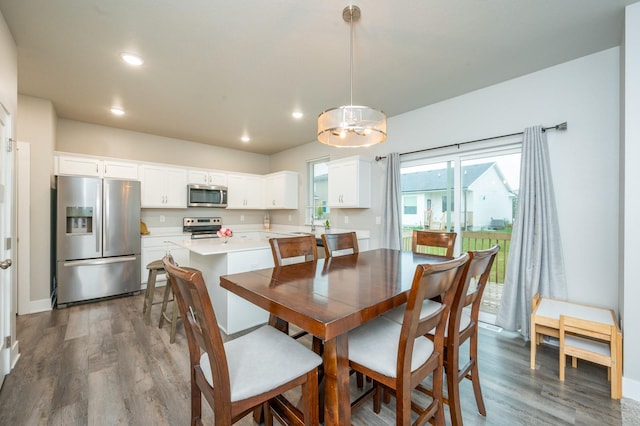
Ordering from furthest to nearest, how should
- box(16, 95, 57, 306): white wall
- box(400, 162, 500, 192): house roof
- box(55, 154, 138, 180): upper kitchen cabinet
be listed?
box(55, 154, 138, 180): upper kitchen cabinet
box(16, 95, 57, 306): white wall
box(400, 162, 500, 192): house roof

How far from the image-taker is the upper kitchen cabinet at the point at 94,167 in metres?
3.68

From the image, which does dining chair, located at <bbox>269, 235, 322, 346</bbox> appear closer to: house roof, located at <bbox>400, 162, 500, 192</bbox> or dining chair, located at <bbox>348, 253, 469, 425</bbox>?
dining chair, located at <bbox>348, 253, 469, 425</bbox>

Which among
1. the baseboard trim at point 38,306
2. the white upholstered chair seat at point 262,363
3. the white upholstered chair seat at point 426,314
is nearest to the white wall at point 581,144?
the white upholstered chair seat at point 426,314

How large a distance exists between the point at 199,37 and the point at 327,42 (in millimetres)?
1039

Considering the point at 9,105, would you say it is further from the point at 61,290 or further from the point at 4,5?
the point at 61,290

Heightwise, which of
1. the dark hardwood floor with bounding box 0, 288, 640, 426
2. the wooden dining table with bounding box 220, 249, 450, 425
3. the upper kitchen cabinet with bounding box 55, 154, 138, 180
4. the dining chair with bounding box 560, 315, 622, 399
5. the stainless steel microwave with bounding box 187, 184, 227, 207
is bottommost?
the dark hardwood floor with bounding box 0, 288, 640, 426

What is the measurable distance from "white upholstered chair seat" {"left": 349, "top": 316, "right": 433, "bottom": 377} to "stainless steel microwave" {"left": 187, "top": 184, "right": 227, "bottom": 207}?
4.26 m

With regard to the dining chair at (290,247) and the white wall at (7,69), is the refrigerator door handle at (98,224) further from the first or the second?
the dining chair at (290,247)

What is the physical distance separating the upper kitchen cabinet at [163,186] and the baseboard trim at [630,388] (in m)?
5.53

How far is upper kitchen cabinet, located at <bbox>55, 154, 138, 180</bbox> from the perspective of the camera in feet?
12.1

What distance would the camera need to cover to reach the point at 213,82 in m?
2.91

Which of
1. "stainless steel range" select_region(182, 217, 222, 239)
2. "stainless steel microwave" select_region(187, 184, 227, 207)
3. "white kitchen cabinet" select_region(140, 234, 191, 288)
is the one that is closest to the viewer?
"white kitchen cabinet" select_region(140, 234, 191, 288)

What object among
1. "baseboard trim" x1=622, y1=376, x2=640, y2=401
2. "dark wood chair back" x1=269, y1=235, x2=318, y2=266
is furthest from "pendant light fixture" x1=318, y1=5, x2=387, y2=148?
"baseboard trim" x1=622, y1=376, x2=640, y2=401

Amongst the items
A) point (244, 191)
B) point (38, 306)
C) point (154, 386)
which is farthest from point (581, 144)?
point (38, 306)
